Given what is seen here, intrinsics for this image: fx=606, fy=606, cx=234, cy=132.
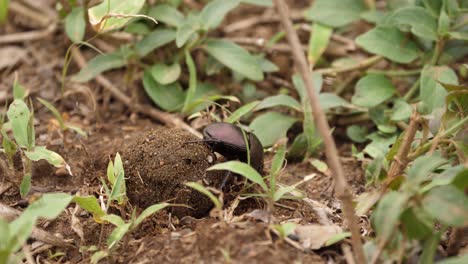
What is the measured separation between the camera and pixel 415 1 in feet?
10.5

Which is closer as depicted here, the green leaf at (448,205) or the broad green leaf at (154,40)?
the green leaf at (448,205)

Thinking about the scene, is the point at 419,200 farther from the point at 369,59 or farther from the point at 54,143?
the point at 54,143

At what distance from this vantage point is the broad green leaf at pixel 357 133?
3336 millimetres

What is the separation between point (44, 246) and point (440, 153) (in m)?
1.71

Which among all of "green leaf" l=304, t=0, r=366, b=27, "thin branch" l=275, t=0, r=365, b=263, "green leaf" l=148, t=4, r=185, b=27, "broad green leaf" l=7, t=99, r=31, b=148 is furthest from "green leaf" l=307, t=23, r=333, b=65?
"broad green leaf" l=7, t=99, r=31, b=148

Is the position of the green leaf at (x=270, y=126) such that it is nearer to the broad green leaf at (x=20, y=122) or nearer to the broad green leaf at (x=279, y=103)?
the broad green leaf at (x=279, y=103)

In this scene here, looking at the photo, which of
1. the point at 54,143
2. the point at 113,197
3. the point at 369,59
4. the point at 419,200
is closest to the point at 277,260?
the point at 419,200

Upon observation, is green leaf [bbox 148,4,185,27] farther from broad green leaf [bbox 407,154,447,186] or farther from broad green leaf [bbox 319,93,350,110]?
broad green leaf [bbox 407,154,447,186]

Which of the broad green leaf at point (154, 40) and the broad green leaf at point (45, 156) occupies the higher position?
the broad green leaf at point (154, 40)

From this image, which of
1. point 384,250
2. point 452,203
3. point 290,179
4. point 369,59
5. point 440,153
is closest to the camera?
point 452,203

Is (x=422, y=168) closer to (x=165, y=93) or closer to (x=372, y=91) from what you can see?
(x=372, y=91)

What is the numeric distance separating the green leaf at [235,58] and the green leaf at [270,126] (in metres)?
0.22

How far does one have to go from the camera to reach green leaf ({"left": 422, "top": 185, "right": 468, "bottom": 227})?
186cm

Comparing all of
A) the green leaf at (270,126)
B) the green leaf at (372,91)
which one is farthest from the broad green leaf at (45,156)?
the green leaf at (372,91)
